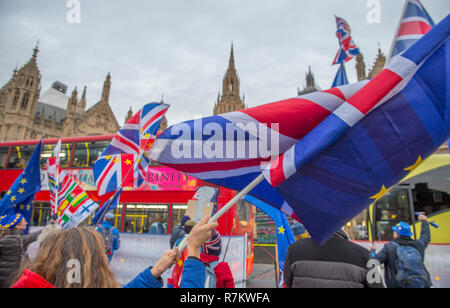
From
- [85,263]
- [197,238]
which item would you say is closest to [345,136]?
[197,238]

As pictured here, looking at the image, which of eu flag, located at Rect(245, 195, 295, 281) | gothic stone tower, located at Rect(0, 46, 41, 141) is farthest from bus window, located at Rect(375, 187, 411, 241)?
gothic stone tower, located at Rect(0, 46, 41, 141)

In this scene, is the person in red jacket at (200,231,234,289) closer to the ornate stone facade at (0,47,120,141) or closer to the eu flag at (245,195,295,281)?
the eu flag at (245,195,295,281)

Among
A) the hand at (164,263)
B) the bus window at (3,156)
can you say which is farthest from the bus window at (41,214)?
the hand at (164,263)

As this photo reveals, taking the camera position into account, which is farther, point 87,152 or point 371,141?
point 87,152

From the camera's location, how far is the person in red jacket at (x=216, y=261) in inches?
93.5

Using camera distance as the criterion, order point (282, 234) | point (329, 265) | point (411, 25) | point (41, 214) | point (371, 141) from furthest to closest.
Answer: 1. point (41, 214)
2. point (282, 234)
3. point (411, 25)
4. point (329, 265)
5. point (371, 141)

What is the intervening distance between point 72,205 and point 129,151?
1.99 meters

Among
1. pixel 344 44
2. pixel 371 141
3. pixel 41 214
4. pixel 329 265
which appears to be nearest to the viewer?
pixel 371 141

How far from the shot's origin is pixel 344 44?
6.02m

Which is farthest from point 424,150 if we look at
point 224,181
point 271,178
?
point 224,181

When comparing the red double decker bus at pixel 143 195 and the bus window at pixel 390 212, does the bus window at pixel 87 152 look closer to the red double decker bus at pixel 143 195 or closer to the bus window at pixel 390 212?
the red double decker bus at pixel 143 195

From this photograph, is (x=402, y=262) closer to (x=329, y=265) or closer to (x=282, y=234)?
(x=282, y=234)
